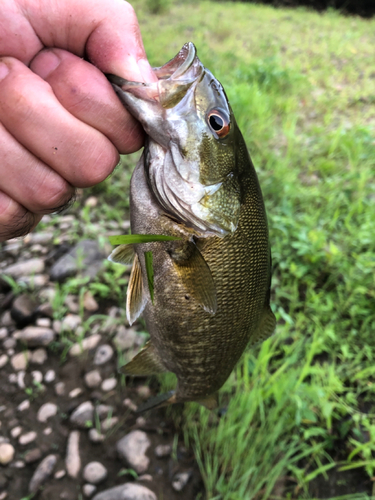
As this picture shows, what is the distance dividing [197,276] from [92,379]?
1.31 metres

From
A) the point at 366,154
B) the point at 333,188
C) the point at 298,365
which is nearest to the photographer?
the point at 298,365

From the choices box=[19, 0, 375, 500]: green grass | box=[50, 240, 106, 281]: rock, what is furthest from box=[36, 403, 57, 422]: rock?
box=[50, 240, 106, 281]: rock

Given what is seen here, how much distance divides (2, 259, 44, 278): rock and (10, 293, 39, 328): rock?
0.75ft

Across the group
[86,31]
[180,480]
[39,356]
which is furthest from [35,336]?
[86,31]

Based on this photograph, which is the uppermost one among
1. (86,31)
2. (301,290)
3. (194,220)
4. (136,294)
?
(86,31)

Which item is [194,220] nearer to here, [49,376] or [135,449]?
[135,449]

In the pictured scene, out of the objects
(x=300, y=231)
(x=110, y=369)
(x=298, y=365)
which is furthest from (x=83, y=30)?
(x=300, y=231)

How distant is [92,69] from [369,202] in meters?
2.75

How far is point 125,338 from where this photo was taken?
85.8 inches

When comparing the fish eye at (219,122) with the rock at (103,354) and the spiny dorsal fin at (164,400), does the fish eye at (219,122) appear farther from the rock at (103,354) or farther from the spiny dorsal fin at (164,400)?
the rock at (103,354)

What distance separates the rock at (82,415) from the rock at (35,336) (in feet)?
1.48

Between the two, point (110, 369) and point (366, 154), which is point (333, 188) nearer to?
point (366, 154)

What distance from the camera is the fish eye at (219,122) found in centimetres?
102

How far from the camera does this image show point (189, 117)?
981 mm
